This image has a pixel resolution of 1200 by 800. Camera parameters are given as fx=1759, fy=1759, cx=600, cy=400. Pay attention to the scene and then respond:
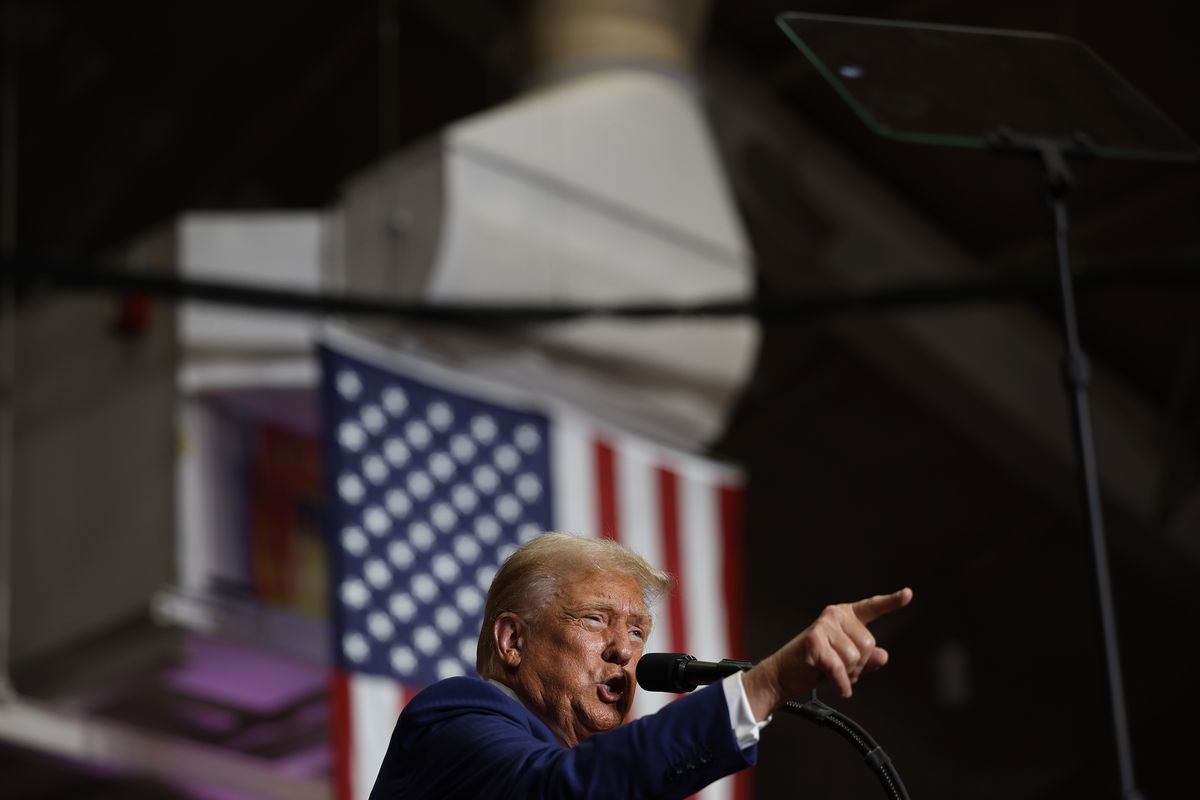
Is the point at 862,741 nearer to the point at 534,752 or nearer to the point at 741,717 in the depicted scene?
the point at 741,717

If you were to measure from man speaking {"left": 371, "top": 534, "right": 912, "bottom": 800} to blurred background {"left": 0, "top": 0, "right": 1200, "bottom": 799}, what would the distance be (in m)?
1.26

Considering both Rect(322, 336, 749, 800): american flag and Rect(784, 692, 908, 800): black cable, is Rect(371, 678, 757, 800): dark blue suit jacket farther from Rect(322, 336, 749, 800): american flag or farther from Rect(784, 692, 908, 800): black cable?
Rect(322, 336, 749, 800): american flag

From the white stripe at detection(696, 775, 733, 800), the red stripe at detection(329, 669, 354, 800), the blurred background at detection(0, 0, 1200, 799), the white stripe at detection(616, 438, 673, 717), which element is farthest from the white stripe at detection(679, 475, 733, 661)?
the red stripe at detection(329, 669, 354, 800)

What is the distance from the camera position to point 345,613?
6.06 metres

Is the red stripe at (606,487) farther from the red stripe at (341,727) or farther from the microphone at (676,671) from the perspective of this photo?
the microphone at (676,671)

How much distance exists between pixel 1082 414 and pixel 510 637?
0.80 metres

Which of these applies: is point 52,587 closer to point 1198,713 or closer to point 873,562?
point 873,562

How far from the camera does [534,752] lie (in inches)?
75.4

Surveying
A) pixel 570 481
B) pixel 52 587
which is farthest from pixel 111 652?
pixel 570 481

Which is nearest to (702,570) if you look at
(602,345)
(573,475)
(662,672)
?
(573,475)

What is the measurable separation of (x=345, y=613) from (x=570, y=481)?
1.07m

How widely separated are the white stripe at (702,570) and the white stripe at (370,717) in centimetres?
115

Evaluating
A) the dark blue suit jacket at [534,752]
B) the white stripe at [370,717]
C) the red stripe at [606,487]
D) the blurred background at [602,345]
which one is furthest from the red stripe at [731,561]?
the dark blue suit jacket at [534,752]

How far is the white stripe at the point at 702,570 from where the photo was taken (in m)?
6.57
